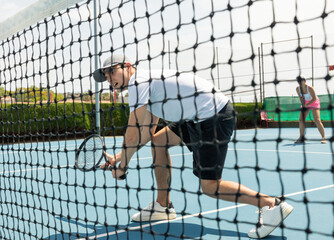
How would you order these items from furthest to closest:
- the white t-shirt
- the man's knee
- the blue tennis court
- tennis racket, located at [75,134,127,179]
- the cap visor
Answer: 1. tennis racket, located at [75,134,127,179]
2. the cap visor
3. the man's knee
4. the white t-shirt
5. the blue tennis court

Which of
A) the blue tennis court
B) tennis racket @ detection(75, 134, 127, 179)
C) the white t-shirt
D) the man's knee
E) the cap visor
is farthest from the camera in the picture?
tennis racket @ detection(75, 134, 127, 179)

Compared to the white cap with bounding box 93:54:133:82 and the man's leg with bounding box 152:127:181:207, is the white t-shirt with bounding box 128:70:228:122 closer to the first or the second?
the white cap with bounding box 93:54:133:82

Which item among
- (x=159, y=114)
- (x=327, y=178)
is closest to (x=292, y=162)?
(x=327, y=178)

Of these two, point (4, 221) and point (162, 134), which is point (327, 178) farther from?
point (4, 221)

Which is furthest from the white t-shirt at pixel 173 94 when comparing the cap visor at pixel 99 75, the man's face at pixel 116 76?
the cap visor at pixel 99 75

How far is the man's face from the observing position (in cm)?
262

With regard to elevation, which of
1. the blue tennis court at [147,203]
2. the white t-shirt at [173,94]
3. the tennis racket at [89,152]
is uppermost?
the white t-shirt at [173,94]

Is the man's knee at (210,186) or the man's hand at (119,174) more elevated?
the man's hand at (119,174)

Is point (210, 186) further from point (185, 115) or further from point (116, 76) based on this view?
point (116, 76)

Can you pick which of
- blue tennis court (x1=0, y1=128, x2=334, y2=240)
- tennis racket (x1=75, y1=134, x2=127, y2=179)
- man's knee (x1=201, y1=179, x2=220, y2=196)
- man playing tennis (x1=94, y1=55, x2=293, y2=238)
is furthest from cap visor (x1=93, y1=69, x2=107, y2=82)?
man's knee (x1=201, y1=179, x2=220, y2=196)

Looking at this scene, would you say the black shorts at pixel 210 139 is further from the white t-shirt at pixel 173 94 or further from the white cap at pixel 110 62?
the white cap at pixel 110 62

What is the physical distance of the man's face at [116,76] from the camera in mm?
2621

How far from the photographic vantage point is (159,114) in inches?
106

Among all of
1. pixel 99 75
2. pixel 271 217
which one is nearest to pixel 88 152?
pixel 99 75
